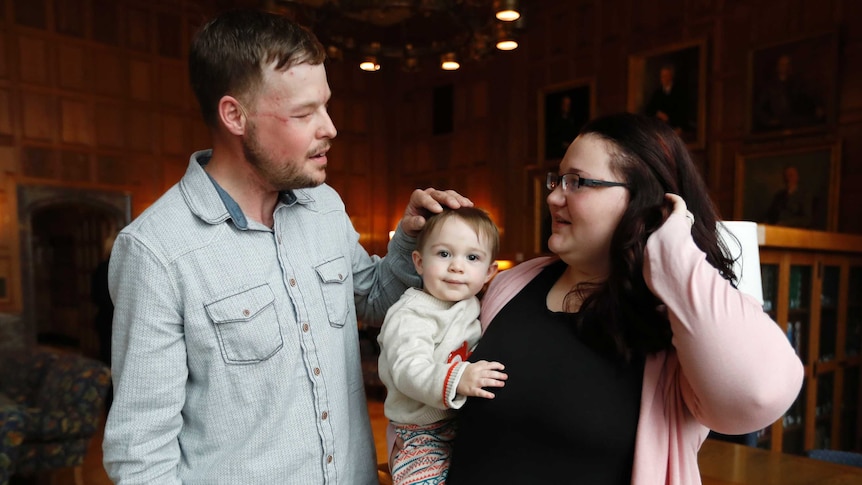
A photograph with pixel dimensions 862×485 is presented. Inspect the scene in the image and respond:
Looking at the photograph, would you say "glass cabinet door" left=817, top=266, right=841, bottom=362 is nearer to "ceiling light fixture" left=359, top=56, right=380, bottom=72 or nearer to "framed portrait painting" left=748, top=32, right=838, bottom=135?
"framed portrait painting" left=748, top=32, right=838, bottom=135

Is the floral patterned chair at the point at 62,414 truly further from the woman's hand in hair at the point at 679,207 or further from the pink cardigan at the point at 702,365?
the woman's hand in hair at the point at 679,207

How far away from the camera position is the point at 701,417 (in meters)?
1.24

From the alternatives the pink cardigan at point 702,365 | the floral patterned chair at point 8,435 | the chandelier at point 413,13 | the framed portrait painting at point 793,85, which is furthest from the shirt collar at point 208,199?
the framed portrait painting at point 793,85

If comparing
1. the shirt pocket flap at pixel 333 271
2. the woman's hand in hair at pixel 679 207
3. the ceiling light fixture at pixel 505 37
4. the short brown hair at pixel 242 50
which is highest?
the ceiling light fixture at pixel 505 37

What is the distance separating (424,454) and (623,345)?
2.05 feet

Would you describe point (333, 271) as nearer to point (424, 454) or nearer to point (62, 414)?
point (424, 454)

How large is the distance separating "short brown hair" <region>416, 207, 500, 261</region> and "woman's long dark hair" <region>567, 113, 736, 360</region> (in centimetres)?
31

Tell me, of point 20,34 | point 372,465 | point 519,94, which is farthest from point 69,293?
point 372,465

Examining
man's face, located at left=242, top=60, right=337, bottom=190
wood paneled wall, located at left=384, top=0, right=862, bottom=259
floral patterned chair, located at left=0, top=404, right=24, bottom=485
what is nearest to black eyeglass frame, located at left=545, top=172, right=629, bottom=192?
man's face, located at left=242, top=60, right=337, bottom=190

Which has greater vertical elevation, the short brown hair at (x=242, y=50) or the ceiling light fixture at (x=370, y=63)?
the ceiling light fixture at (x=370, y=63)

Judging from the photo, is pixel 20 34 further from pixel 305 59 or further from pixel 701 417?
pixel 701 417

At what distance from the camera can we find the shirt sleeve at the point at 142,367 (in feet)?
4.26

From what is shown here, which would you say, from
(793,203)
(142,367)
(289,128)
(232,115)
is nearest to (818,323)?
(793,203)

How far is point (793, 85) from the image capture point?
639 centimetres
